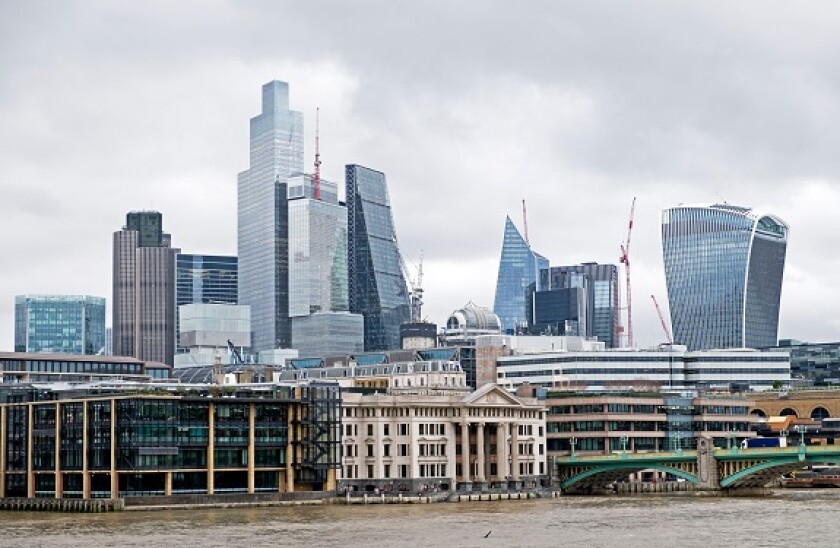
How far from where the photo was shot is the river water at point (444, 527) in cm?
14825

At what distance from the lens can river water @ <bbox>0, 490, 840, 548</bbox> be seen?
148 meters

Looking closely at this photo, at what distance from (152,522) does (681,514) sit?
57.3 metres

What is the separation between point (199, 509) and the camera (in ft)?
651

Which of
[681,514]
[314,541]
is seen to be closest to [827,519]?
[681,514]

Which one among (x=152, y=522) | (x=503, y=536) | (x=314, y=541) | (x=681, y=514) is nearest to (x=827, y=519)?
(x=681, y=514)

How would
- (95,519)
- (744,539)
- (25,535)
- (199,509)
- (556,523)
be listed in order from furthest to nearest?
(199,509) → (95,519) → (556,523) → (25,535) → (744,539)

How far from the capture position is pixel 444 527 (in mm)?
165375

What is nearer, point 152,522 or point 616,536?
point 616,536

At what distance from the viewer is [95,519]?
182 meters

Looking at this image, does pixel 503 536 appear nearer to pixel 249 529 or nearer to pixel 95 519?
pixel 249 529

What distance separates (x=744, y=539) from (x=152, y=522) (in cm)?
6298

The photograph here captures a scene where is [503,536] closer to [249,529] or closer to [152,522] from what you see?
[249,529]

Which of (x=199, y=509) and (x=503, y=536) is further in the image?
(x=199, y=509)

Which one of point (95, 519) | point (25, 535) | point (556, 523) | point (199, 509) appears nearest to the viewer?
point (25, 535)
